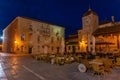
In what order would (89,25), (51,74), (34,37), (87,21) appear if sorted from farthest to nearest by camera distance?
1. (34,37)
2. (87,21)
3. (89,25)
4. (51,74)

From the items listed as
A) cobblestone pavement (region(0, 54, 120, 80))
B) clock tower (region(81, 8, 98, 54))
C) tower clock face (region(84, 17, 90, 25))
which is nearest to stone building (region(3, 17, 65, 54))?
clock tower (region(81, 8, 98, 54))

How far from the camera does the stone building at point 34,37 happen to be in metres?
35.9

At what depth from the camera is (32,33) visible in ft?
124

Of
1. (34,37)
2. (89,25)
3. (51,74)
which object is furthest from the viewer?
(34,37)

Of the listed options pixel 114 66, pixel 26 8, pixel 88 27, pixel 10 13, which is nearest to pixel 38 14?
pixel 26 8

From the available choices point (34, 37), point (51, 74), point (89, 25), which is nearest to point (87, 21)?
point (89, 25)

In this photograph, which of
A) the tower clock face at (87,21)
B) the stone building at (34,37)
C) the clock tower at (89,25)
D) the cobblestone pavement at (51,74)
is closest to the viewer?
the cobblestone pavement at (51,74)

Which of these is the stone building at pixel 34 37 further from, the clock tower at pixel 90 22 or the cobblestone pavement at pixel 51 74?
the cobblestone pavement at pixel 51 74

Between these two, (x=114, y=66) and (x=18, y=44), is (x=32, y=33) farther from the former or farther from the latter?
(x=114, y=66)

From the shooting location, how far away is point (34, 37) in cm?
3828

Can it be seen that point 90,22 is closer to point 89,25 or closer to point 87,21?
point 89,25

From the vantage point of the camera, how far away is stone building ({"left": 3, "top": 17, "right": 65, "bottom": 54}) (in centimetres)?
3588

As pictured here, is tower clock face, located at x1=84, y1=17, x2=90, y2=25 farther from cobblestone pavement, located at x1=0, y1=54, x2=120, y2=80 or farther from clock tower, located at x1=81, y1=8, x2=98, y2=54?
cobblestone pavement, located at x1=0, y1=54, x2=120, y2=80

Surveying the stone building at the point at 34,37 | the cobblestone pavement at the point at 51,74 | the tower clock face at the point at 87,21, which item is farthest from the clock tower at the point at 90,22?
the cobblestone pavement at the point at 51,74
